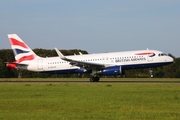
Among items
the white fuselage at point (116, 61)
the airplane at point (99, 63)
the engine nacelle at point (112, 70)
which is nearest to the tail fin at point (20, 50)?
the airplane at point (99, 63)

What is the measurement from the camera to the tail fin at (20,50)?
63.8 metres

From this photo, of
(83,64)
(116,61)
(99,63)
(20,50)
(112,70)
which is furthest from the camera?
(20,50)

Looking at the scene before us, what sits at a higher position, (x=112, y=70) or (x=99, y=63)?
(x=99, y=63)

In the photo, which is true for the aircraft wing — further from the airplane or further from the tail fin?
the tail fin

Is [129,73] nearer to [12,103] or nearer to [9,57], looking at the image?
[9,57]

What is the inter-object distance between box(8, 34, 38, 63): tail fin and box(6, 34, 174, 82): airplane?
12.3 inches

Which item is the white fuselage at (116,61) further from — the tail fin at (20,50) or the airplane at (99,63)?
the tail fin at (20,50)

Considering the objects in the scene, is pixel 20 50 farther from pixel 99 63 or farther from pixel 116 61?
pixel 116 61

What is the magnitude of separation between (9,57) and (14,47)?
181 feet

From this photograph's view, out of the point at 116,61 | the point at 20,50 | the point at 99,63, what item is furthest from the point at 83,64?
the point at 20,50

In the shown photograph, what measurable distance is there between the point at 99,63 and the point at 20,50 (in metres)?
13.0

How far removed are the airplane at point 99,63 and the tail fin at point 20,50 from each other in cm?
31

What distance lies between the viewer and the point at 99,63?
58500mm

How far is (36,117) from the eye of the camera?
18.2m
